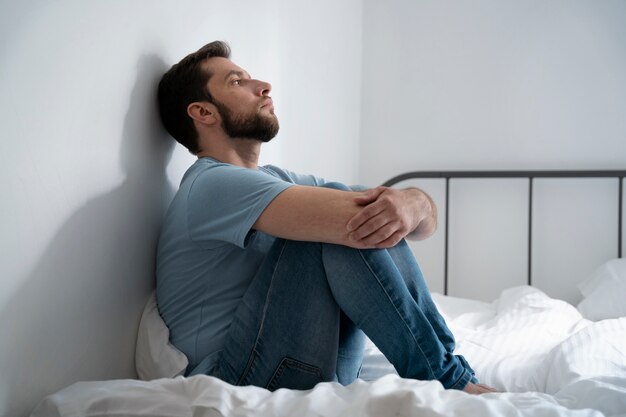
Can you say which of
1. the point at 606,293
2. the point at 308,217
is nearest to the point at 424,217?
the point at 308,217

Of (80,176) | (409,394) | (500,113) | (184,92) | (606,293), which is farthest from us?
(500,113)

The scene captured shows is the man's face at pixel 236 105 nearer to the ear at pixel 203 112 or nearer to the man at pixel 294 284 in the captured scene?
the ear at pixel 203 112

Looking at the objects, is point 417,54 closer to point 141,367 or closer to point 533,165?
point 533,165

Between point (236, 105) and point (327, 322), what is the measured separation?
1.72 ft

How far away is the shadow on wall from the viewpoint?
813 millimetres

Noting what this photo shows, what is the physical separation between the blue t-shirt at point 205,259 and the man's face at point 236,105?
6.0 inches

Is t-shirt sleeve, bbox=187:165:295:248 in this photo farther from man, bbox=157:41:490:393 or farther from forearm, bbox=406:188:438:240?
forearm, bbox=406:188:438:240

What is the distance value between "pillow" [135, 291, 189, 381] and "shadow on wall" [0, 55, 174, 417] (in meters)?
0.02

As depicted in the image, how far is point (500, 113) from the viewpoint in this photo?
2232 mm

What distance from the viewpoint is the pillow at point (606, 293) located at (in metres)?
1.71

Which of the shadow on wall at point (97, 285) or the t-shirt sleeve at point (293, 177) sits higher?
the t-shirt sleeve at point (293, 177)

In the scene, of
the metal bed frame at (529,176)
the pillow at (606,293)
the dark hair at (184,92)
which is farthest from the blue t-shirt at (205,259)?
the metal bed frame at (529,176)

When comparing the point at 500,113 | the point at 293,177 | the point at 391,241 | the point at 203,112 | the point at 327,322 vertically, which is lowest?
the point at 327,322

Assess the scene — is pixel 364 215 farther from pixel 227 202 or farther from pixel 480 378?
pixel 480 378
